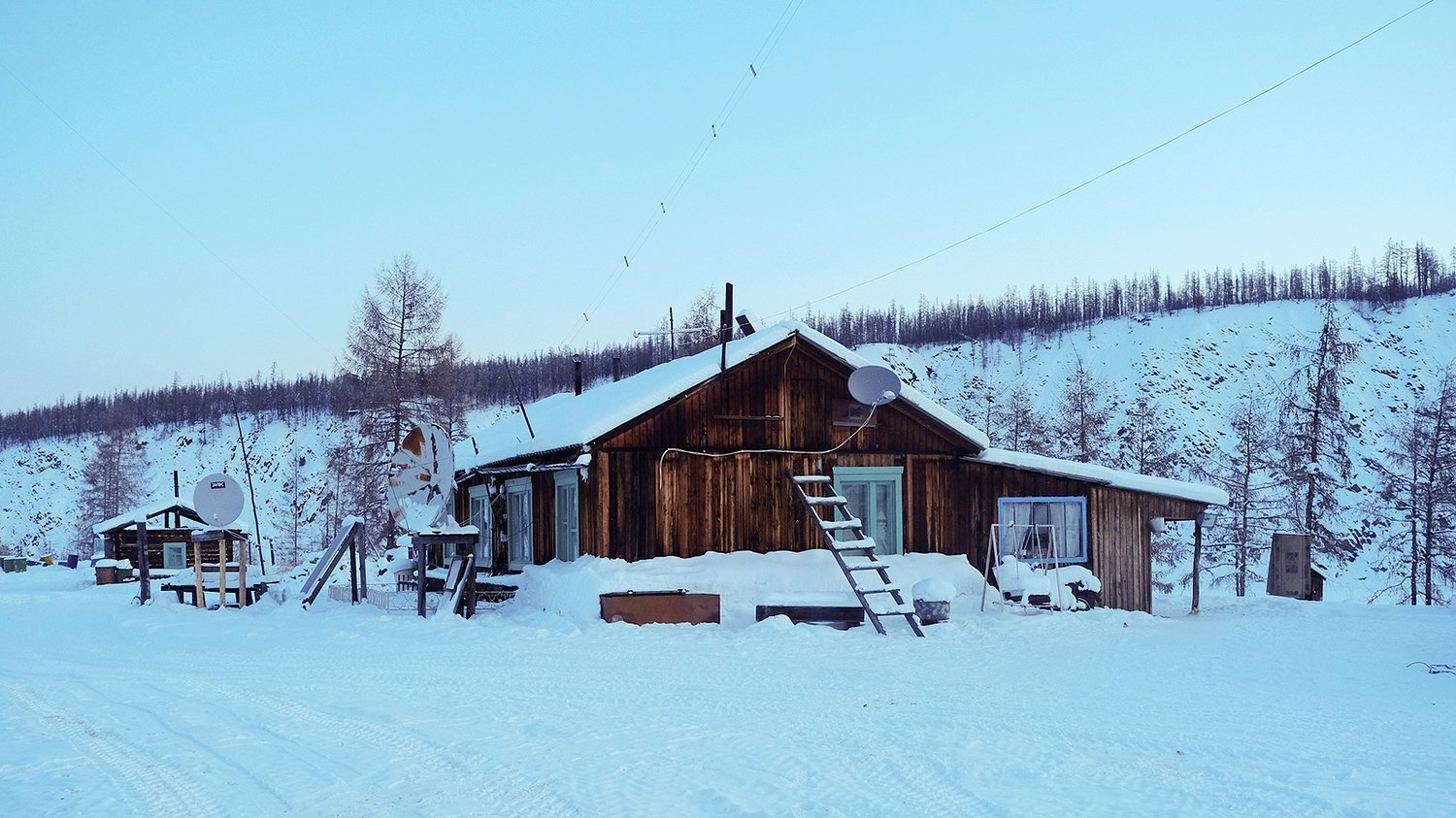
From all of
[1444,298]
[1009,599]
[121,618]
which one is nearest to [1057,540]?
[1009,599]

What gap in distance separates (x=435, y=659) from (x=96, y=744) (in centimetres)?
421

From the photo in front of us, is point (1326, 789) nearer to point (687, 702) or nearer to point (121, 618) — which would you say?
point (687, 702)

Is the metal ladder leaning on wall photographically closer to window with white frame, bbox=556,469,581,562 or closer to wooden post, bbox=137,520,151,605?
window with white frame, bbox=556,469,581,562

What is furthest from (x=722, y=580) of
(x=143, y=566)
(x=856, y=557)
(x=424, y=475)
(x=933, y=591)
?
(x=143, y=566)

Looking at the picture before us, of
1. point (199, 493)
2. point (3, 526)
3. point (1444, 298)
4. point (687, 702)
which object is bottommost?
point (3, 526)

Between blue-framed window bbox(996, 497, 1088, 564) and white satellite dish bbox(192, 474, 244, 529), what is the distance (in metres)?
14.0

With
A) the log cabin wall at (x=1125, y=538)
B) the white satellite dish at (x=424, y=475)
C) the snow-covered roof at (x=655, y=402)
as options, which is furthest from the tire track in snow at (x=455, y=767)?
the log cabin wall at (x=1125, y=538)

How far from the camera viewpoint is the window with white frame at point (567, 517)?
16.1 m

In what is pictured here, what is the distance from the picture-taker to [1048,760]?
6520 millimetres

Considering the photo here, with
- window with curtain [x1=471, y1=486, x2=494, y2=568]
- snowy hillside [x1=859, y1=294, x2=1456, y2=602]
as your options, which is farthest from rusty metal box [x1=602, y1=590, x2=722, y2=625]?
snowy hillside [x1=859, y1=294, x2=1456, y2=602]

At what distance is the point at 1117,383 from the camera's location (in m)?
65.4

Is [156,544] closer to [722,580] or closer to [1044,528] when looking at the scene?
[722,580]

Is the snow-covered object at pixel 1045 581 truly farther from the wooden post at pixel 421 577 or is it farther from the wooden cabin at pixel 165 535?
the wooden cabin at pixel 165 535

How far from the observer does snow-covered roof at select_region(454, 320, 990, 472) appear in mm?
15466
